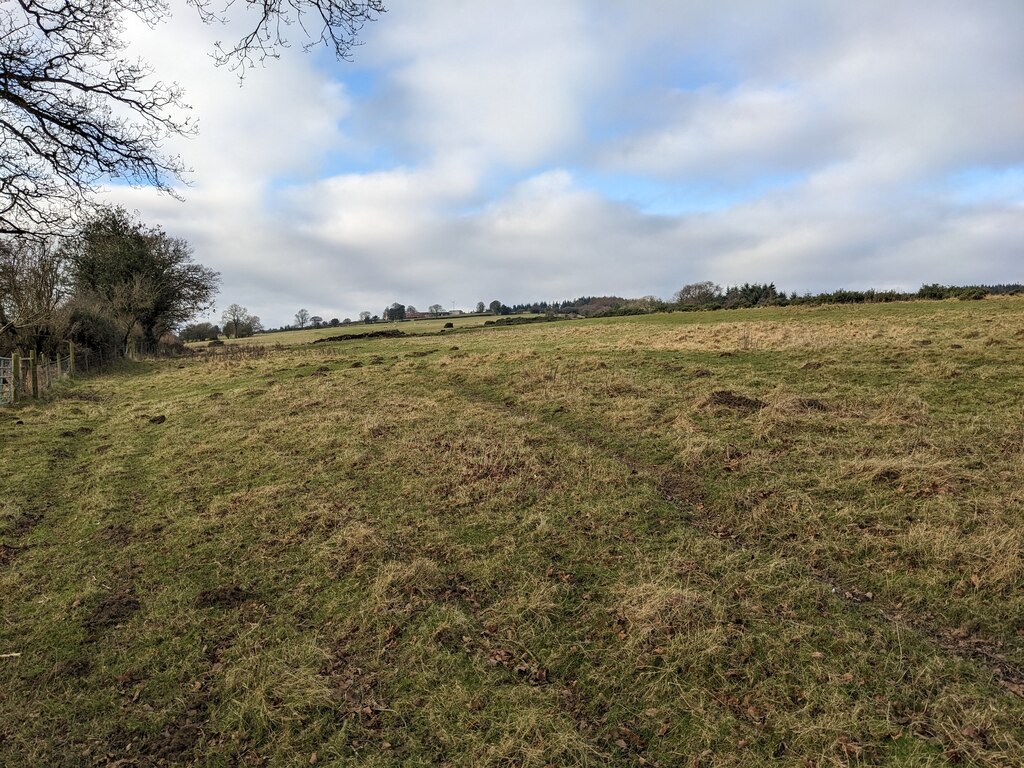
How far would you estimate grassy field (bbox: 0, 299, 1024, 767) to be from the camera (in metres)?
4.67

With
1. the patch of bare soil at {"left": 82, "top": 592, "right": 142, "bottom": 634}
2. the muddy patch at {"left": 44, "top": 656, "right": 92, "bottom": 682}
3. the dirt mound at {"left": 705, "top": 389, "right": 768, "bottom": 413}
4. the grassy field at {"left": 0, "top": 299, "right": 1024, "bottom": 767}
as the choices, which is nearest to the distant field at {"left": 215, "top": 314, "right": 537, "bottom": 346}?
the grassy field at {"left": 0, "top": 299, "right": 1024, "bottom": 767}

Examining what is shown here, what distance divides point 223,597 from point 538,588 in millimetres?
4237

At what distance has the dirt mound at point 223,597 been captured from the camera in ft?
22.4

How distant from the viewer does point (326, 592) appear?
6980 millimetres

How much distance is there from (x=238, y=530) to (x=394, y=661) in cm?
478

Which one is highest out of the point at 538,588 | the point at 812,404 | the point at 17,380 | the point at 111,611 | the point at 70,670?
the point at 17,380

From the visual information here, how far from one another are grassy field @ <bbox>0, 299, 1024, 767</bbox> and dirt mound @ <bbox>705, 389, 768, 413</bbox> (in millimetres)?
98

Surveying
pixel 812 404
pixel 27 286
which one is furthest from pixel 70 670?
pixel 27 286

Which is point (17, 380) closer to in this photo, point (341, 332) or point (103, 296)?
point (103, 296)

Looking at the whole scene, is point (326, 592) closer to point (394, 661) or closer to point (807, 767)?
point (394, 661)

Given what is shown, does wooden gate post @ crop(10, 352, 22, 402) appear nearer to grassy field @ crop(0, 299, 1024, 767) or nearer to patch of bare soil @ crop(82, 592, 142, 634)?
grassy field @ crop(0, 299, 1024, 767)

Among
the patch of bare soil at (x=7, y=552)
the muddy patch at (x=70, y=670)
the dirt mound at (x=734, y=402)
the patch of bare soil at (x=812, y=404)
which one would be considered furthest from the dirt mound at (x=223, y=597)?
the patch of bare soil at (x=812, y=404)

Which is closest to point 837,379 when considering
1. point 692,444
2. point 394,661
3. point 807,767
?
point 692,444

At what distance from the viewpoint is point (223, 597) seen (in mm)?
6941
